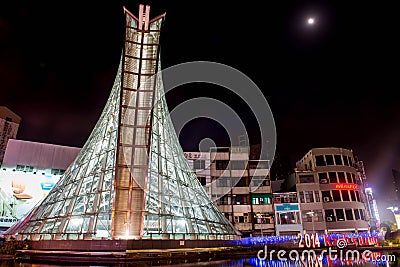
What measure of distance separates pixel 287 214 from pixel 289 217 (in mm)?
562

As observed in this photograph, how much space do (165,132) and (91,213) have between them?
1091 cm

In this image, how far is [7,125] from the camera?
168ft

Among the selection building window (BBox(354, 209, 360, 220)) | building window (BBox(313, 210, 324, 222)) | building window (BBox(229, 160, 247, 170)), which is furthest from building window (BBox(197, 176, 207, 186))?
building window (BBox(354, 209, 360, 220))

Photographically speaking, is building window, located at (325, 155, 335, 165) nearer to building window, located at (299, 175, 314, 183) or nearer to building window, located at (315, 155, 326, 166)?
building window, located at (315, 155, 326, 166)

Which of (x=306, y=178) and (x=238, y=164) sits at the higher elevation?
(x=238, y=164)

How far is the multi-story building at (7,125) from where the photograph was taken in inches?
1949

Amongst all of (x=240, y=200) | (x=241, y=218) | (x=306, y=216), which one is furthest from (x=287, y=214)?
(x=240, y=200)

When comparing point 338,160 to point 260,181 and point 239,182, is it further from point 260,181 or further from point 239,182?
point 239,182

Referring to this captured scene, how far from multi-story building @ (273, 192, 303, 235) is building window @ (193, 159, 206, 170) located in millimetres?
13140

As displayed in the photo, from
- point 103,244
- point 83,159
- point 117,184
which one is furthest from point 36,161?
point 103,244

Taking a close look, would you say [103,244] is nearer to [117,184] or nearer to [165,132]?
[117,184]

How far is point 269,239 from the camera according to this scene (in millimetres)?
27844

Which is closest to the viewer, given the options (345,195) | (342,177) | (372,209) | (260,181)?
(345,195)

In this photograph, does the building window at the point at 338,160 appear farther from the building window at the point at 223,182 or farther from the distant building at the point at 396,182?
the distant building at the point at 396,182
